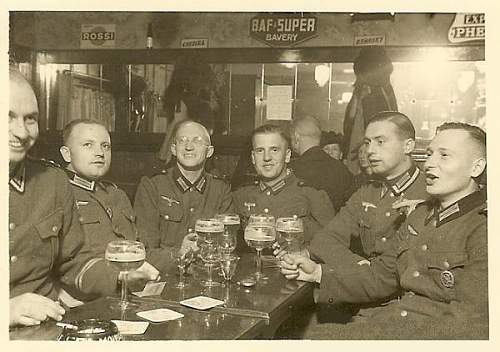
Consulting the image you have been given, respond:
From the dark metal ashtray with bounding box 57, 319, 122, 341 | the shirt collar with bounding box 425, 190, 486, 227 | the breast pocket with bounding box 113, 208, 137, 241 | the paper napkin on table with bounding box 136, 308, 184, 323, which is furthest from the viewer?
the breast pocket with bounding box 113, 208, 137, 241

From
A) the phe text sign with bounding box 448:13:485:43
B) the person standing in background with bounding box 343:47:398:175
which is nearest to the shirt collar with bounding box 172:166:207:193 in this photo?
the person standing in background with bounding box 343:47:398:175

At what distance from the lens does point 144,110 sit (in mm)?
1644

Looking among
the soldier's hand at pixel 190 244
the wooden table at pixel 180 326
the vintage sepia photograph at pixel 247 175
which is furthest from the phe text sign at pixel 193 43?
the wooden table at pixel 180 326

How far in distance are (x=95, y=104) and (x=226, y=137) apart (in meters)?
0.39

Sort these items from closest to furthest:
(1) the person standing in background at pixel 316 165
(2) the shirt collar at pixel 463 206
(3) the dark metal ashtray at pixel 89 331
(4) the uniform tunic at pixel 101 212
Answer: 1. (3) the dark metal ashtray at pixel 89 331
2. (2) the shirt collar at pixel 463 206
3. (4) the uniform tunic at pixel 101 212
4. (1) the person standing in background at pixel 316 165

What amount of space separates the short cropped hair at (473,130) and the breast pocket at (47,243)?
3.13 ft

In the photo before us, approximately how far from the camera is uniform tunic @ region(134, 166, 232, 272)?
159cm

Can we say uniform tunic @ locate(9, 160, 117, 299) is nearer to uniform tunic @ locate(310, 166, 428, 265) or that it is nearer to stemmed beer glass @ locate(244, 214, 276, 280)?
stemmed beer glass @ locate(244, 214, 276, 280)

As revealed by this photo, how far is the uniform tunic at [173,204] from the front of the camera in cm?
159

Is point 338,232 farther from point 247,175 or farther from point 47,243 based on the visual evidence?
point 47,243

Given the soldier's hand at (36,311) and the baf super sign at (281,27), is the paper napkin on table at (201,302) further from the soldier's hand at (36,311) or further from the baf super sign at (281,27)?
the baf super sign at (281,27)

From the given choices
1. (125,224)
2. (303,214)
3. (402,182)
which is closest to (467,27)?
(402,182)

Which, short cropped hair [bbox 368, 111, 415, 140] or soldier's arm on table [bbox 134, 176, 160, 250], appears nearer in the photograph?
short cropped hair [bbox 368, 111, 415, 140]
